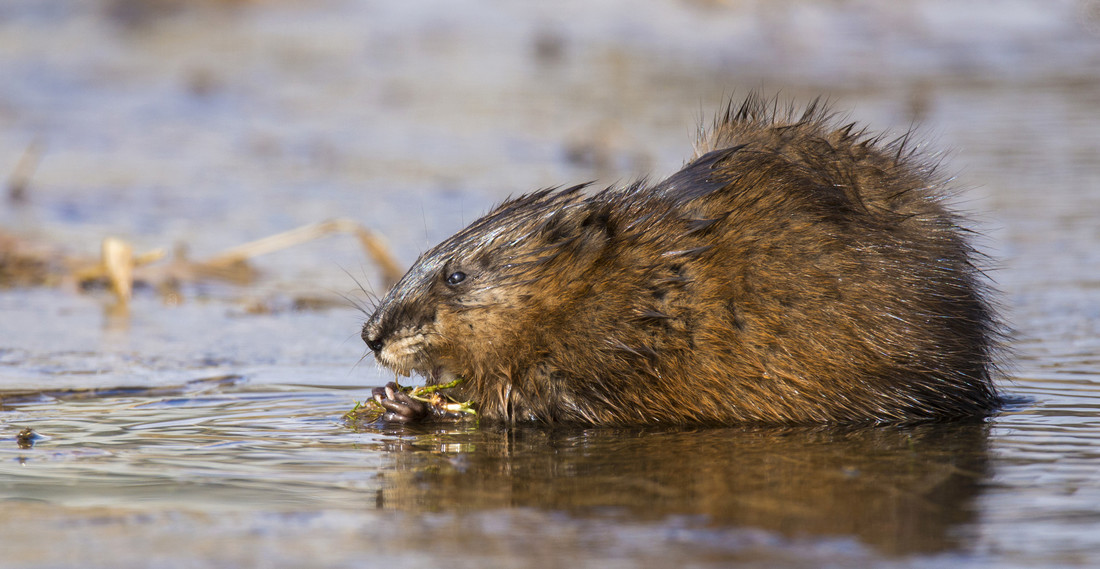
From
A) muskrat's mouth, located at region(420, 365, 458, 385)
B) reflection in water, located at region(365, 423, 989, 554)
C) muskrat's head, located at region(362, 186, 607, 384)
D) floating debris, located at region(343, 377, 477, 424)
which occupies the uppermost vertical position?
muskrat's head, located at region(362, 186, 607, 384)

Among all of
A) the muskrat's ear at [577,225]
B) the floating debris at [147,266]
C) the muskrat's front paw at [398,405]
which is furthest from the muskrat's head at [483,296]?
the floating debris at [147,266]

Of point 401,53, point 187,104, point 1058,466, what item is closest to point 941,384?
point 1058,466

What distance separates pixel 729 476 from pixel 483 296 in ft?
3.98

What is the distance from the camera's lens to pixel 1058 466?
3742mm

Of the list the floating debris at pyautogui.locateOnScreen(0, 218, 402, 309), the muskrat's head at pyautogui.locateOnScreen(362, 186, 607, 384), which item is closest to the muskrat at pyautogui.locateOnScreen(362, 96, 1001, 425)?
the muskrat's head at pyautogui.locateOnScreen(362, 186, 607, 384)

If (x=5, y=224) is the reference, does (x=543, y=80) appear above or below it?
above

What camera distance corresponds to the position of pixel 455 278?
4.63 m

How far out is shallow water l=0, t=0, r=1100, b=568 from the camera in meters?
3.15

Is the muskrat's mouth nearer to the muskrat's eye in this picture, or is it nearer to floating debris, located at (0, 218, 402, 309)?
the muskrat's eye

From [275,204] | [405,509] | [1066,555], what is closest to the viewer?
[1066,555]

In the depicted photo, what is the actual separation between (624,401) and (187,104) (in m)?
9.81

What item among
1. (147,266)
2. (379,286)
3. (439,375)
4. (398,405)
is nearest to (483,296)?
(439,375)

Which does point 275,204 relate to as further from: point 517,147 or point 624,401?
point 624,401

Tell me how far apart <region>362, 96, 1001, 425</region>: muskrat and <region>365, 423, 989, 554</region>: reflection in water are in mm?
118
